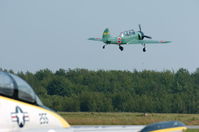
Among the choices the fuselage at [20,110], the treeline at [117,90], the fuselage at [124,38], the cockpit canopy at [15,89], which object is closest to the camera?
the fuselage at [20,110]

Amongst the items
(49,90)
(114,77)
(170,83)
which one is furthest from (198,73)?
(49,90)

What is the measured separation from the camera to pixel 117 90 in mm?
90125

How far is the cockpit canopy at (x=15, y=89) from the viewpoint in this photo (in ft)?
39.5

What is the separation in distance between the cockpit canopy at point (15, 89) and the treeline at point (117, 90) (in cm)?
6293

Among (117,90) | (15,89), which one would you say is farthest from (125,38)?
(15,89)

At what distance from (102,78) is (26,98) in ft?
269

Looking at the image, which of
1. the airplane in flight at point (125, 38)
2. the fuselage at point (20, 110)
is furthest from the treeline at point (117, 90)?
the fuselage at point (20, 110)

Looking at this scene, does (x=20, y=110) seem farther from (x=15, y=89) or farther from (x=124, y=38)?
(x=124, y=38)

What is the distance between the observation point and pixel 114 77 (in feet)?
316

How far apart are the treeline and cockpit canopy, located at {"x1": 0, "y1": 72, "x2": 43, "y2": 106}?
6293 cm

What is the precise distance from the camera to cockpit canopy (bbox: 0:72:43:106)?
474 inches

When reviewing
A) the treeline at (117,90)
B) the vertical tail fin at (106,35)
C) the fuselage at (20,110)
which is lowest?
the fuselage at (20,110)

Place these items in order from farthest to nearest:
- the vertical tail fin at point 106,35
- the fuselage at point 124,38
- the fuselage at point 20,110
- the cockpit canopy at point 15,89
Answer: the fuselage at point 124,38 → the vertical tail fin at point 106,35 → the cockpit canopy at point 15,89 → the fuselage at point 20,110

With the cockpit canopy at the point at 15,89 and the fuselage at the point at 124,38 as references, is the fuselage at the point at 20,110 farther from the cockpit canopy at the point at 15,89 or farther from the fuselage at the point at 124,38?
the fuselage at the point at 124,38
